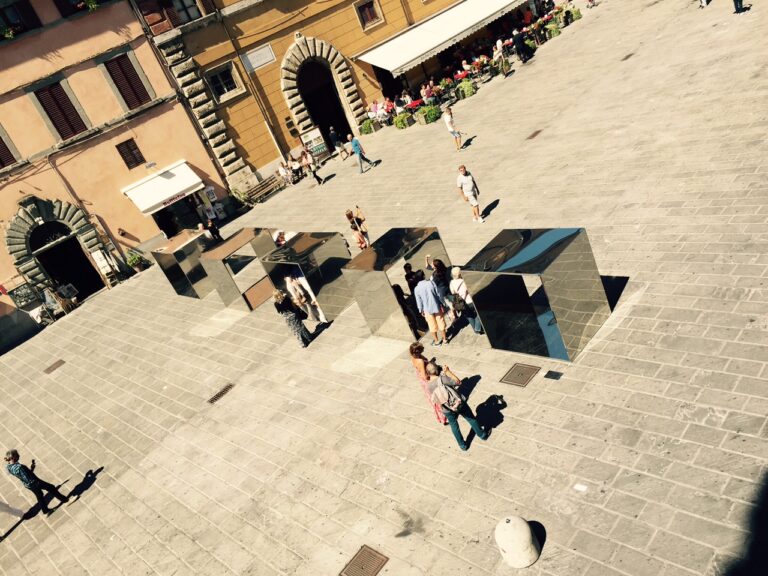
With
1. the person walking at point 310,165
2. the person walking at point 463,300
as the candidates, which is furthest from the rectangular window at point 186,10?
the person walking at point 463,300

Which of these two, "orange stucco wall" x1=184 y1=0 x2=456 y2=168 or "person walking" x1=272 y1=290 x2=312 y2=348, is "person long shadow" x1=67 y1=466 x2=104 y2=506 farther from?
"orange stucco wall" x1=184 y1=0 x2=456 y2=168

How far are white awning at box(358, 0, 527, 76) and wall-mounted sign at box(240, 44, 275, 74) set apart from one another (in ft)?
15.8

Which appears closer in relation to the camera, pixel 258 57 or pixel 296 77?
pixel 258 57

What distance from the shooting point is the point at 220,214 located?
2564cm

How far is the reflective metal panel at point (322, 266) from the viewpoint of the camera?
43.5 feet

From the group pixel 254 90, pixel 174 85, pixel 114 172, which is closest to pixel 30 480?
pixel 114 172

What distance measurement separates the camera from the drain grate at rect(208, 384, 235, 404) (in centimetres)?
1220

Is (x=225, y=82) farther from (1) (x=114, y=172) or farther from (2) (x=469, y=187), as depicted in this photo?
(2) (x=469, y=187)

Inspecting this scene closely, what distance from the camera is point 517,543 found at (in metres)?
6.11

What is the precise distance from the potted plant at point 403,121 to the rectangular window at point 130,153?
1132cm

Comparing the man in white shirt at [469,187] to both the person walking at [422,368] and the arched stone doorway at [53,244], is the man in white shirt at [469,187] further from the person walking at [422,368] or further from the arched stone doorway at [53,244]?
the arched stone doorway at [53,244]

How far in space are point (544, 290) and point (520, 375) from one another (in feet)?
4.64

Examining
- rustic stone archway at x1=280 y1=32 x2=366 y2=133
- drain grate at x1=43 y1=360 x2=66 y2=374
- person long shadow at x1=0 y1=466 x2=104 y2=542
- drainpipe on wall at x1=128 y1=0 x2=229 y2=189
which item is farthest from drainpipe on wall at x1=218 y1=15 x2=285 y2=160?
person long shadow at x1=0 y1=466 x2=104 y2=542

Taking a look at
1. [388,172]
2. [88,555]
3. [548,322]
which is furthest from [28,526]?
[388,172]
